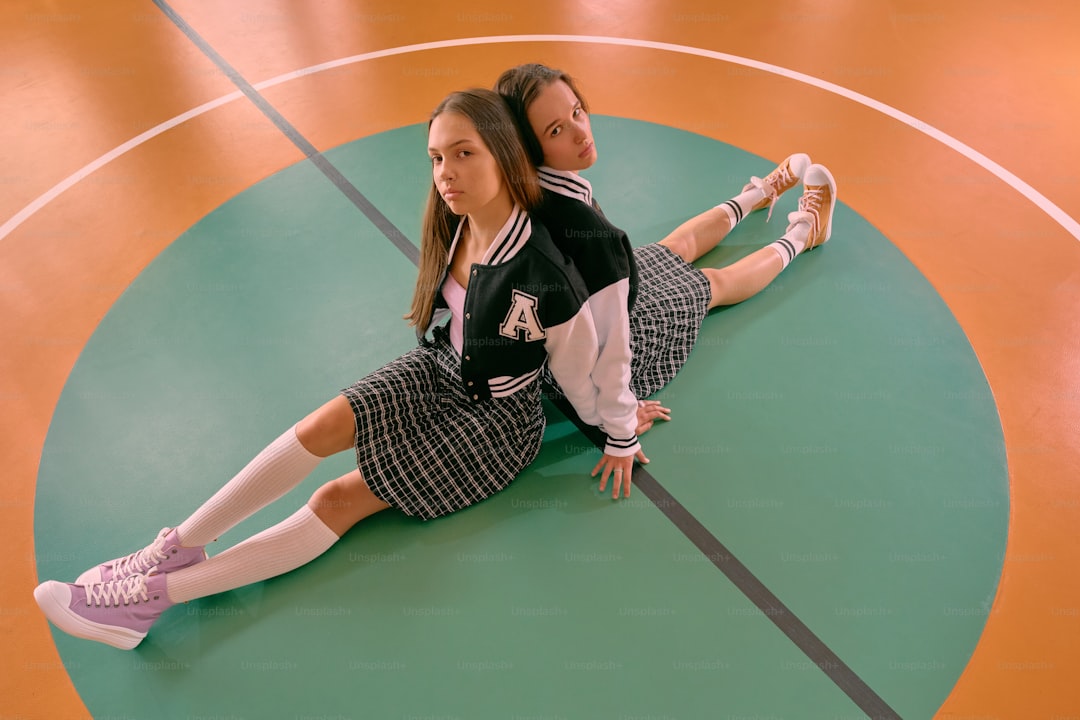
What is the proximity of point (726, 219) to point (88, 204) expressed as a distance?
2816 mm

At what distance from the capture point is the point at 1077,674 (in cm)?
209

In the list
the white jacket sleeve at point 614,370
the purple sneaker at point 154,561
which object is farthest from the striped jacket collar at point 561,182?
the purple sneaker at point 154,561

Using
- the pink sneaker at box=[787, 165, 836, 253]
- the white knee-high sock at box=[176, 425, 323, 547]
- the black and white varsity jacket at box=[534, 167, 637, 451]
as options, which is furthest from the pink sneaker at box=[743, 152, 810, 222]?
the white knee-high sock at box=[176, 425, 323, 547]

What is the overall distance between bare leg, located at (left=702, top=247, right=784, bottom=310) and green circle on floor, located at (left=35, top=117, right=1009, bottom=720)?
0.07 m

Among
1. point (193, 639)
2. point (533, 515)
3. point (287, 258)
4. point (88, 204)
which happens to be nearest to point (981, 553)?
point (533, 515)

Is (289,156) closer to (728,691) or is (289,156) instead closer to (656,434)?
(656,434)

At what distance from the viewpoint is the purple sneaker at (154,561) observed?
2.20m

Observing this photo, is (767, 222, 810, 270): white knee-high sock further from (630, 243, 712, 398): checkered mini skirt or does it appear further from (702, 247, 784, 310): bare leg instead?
(630, 243, 712, 398): checkered mini skirt

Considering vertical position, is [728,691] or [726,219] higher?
[726,219]

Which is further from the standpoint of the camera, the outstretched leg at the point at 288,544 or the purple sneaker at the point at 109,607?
the outstretched leg at the point at 288,544

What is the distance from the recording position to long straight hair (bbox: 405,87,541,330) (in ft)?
6.00

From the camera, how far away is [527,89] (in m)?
1.88

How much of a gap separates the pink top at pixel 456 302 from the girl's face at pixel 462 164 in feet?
1.14

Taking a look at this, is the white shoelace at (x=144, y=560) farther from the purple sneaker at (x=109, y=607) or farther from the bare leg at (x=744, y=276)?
the bare leg at (x=744, y=276)
